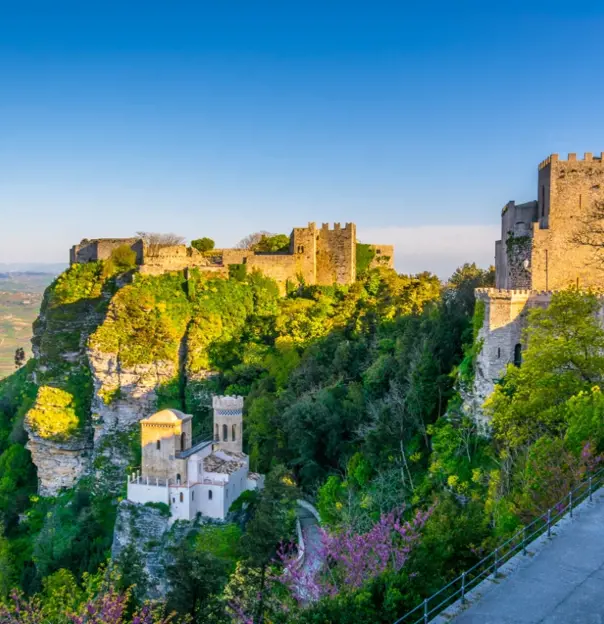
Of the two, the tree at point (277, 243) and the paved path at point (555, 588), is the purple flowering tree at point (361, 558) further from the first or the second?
the tree at point (277, 243)

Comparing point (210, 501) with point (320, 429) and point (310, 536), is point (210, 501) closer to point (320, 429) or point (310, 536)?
point (320, 429)

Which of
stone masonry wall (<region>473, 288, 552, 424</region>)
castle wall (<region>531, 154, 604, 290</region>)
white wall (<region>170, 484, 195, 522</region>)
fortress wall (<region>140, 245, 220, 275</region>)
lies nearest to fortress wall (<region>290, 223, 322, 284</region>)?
fortress wall (<region>140, 245, 220, 275</region>)

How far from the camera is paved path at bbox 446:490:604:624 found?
9367mm

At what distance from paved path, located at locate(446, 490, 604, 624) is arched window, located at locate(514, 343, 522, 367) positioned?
10410 millimetres

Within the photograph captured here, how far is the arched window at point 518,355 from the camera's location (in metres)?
22.0

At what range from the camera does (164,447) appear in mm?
30031

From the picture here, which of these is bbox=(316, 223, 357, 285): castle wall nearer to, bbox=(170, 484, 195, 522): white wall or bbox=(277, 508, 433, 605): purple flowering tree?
bbox=(170, 484, 195, 522): white wall

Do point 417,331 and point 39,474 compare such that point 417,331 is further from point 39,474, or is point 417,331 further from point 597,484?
point 39,474

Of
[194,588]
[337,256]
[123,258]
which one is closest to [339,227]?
[337,256]

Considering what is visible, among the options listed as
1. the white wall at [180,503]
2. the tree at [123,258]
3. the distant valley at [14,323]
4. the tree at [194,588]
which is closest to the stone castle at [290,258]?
the tree at [123,258]

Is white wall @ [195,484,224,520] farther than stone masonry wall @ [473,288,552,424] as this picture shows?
Yes

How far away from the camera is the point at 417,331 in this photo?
29.8 meters

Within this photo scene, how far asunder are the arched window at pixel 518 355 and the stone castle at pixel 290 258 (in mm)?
23536

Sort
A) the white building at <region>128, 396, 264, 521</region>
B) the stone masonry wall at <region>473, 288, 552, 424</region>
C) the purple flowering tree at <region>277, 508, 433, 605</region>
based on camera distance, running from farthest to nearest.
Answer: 1. the white building at <region>128, 396, 264, 521</region>
2. the stone masonry wall at <region>473, 288, 552, 424</region>
3. the purple flowering tree at <region>277, 508, 433, 605</region>
